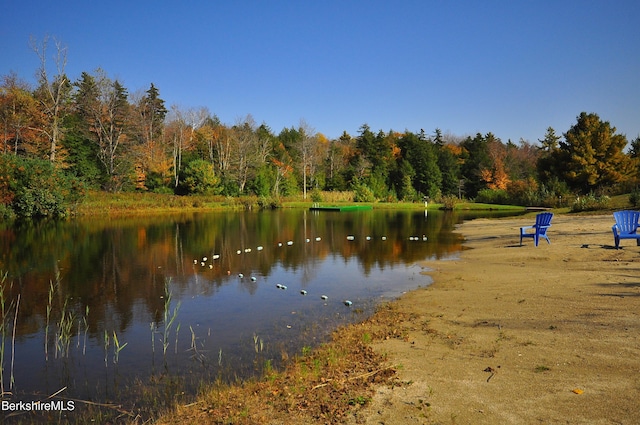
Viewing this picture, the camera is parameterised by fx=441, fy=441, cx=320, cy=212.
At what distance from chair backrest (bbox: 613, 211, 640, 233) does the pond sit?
5518 mm

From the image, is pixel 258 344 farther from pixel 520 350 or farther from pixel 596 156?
pixel 596 156

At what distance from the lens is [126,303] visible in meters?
9.45

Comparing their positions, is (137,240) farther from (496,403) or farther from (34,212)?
(496,403)

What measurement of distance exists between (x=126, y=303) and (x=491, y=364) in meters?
7.52

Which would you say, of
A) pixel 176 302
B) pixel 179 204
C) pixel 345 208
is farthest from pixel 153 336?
pixel 345 208

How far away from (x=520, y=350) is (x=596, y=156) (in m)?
40.3

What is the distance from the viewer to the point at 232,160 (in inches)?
2258

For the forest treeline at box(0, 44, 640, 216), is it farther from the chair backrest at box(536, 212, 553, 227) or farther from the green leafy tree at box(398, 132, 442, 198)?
the chair backrest at box(536, 212, 553, 227)

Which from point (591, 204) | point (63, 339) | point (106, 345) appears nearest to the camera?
point (106, 345)

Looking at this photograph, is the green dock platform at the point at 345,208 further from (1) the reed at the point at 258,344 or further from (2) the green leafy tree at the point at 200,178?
(1) the reed at the point at 258,344

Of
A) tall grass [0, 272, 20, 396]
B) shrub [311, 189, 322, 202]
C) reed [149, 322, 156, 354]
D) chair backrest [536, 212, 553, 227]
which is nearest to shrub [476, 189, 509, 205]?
shrub [311, 189, 322, 202]

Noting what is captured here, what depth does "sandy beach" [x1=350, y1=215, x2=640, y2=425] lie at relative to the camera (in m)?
3.99

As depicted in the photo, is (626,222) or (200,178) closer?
(626,222)


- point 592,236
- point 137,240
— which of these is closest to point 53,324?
point 137,240
